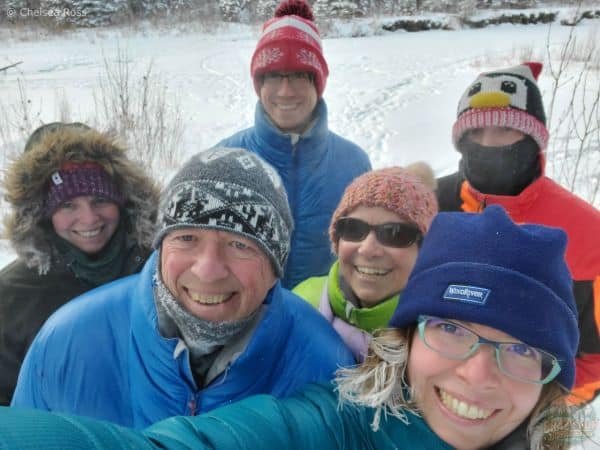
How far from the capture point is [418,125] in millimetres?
9148

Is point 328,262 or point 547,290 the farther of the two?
point 328,262

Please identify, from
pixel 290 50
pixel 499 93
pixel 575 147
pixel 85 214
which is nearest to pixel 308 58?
pixel 290 50

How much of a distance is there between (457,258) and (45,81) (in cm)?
1276

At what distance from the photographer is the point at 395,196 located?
1894 mm

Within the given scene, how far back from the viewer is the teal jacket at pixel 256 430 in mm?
672

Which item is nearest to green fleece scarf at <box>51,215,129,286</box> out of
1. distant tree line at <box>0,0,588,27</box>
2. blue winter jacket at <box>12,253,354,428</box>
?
blue winter jacket at <box>12,253,354,428</box>

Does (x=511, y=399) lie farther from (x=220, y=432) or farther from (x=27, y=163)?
(x=27, y=163)

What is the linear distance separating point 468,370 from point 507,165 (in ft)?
4.35

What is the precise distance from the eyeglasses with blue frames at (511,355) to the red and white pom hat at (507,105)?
4.26ft

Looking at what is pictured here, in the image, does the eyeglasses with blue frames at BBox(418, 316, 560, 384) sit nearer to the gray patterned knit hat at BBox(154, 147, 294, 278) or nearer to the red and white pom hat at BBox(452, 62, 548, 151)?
the gray patterned knit hat at BBox(154, 147, 294, 278)

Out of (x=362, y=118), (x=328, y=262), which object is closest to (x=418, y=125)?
(x=362, y=118)

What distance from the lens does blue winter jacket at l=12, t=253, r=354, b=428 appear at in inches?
52.6

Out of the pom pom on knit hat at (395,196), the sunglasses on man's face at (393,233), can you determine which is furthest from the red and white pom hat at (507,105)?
the sunglasses on man's face at (393,233)

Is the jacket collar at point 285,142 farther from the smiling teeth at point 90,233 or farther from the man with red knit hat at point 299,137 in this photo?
the smiling teeth at point 90,233
